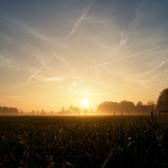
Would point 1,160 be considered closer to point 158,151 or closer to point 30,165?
point 30,165

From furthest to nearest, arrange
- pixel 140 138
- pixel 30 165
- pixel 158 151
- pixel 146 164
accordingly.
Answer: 1. pixel 140 138
2. pixel 158 151
3. pixel 146 164
4. pixel 30 165

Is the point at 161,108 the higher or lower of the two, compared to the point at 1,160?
higher

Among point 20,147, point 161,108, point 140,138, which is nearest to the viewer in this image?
point 140,138

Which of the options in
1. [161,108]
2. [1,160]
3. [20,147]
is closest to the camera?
[1,160]

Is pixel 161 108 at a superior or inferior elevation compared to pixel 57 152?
superior

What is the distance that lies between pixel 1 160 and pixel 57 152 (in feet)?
2.60

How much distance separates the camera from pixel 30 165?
6.63 ft

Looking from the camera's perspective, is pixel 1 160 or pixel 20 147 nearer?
pixel 1 160

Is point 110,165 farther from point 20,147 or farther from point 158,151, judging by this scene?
point 20,147

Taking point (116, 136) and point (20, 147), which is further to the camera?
point (20, 147)

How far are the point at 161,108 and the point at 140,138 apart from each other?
165m

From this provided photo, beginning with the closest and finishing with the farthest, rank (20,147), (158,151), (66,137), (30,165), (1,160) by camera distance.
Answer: (30,165) → (158,151) → (1,160) → (20,147) → (66,137)

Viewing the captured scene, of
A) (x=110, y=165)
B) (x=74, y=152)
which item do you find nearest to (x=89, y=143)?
(x=74, y=152)

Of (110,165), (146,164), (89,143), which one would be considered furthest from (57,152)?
(146,164)
